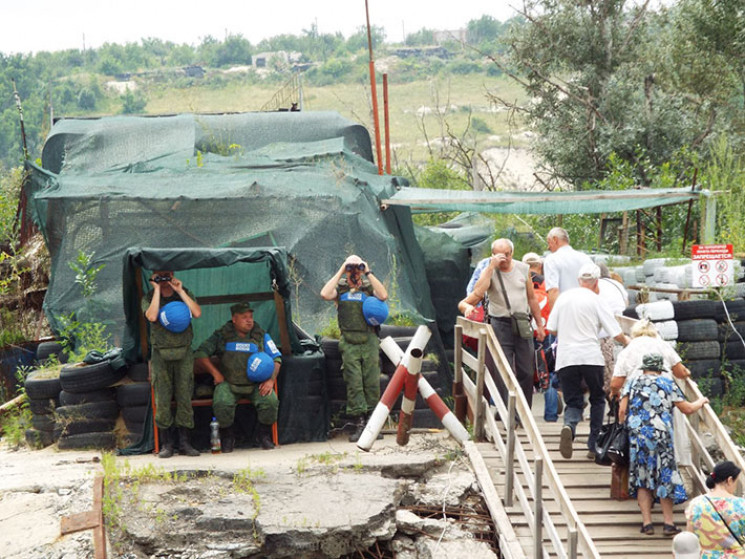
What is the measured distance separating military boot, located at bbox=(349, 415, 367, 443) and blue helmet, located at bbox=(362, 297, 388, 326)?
963mm

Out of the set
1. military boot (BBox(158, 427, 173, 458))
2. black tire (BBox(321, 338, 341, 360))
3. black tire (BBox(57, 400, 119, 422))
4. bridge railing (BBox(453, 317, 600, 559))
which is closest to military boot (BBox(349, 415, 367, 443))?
black tire (BBox(321, 338, 341, 360))

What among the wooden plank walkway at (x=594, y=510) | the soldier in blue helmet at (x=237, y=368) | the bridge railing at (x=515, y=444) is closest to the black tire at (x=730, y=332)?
the bridge railing at (x=515, y=444)

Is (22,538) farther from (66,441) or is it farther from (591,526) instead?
(591,526)

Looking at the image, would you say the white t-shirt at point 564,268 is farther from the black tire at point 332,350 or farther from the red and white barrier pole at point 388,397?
the black tire at point 332,350

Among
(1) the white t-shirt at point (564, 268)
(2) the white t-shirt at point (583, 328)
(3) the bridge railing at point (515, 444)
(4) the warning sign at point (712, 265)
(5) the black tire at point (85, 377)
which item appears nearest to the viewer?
(3) the bridge railing at point (515, 444)

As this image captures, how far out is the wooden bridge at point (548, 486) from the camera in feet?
24.8

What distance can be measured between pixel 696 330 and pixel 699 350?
251 millimetres

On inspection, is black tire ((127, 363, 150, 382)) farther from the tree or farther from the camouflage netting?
the tree

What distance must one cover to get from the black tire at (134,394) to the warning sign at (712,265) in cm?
638

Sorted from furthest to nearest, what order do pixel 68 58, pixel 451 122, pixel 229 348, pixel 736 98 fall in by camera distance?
pixel 68 58 < pixel 451 122 < pixel 736 98 < pixel 229 348

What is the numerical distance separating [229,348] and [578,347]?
3.16 metres

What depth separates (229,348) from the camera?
378 inches

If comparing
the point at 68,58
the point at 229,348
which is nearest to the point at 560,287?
the point at 229,348

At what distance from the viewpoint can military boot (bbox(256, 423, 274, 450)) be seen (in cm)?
993
